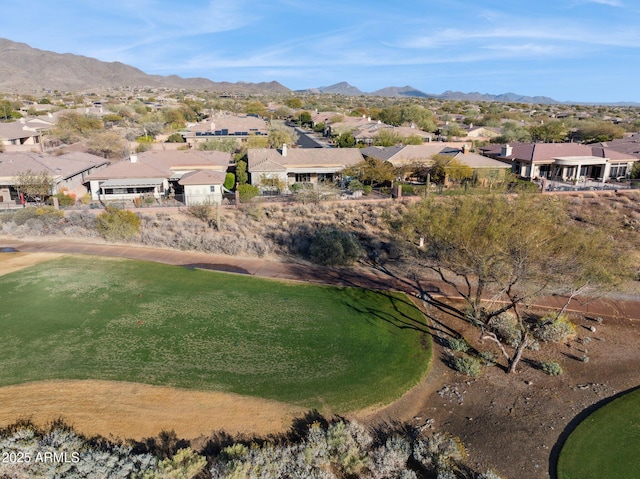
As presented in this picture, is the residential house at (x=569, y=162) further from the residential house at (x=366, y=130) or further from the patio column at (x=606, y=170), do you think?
the residential house at (x=366, y=130)

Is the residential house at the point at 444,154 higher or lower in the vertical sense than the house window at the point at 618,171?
higher

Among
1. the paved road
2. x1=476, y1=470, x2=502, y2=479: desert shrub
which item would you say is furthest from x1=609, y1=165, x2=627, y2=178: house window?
x1=476, y1=470, x2=502, y2=479: desert shrub

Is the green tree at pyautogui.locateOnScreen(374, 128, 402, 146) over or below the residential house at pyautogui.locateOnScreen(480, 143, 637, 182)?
over

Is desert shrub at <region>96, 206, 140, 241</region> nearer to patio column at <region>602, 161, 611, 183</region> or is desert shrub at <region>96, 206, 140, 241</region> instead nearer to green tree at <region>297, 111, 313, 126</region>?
patio column at <region>602, 161, 611, 183</region>

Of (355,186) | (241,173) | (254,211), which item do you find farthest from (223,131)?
(254,211)

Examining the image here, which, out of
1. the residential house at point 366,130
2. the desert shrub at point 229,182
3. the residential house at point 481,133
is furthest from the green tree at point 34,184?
the residential house at point 481,133

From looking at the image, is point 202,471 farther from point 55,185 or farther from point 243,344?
point 55,185
